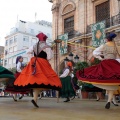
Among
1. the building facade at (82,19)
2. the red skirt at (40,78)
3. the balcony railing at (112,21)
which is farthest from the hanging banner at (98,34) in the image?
the red skirt at (40,78)

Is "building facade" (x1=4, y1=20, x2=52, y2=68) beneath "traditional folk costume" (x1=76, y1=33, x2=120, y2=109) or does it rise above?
above

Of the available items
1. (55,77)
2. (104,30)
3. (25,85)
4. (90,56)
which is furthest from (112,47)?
(90,56)

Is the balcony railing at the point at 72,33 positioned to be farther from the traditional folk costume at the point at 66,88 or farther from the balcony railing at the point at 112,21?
the traditional folk costume at the point at 66,88

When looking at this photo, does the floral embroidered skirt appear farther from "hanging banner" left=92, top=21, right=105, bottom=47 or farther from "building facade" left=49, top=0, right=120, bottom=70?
"hanging banner" left=92, top=21, right=105, bottom=47

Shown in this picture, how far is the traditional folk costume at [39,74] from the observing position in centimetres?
482

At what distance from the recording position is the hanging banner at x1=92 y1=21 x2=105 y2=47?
15.6 m

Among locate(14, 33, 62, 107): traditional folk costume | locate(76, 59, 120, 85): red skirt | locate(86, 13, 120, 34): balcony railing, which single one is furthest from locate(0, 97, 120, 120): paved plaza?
locate(86, 13, 120, 34): balcony railing

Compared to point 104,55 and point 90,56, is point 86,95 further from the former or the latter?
point 104,55

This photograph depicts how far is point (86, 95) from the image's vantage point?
12.8 meters

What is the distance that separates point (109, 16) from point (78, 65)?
4.48 m

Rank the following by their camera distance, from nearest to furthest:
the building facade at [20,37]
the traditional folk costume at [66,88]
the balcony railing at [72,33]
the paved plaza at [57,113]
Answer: the paved plaza at [57,113] → the traditional folk costume at [66,88] → the balcony railing at [72,33] → the building facade at [20,37]

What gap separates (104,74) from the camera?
4820mm

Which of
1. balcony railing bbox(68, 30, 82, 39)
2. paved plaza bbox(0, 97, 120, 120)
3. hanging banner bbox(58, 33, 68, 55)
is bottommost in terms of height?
paved plaza bbox(0, 97, 120, 120)

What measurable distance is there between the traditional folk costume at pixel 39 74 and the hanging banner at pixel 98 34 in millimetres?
10503
